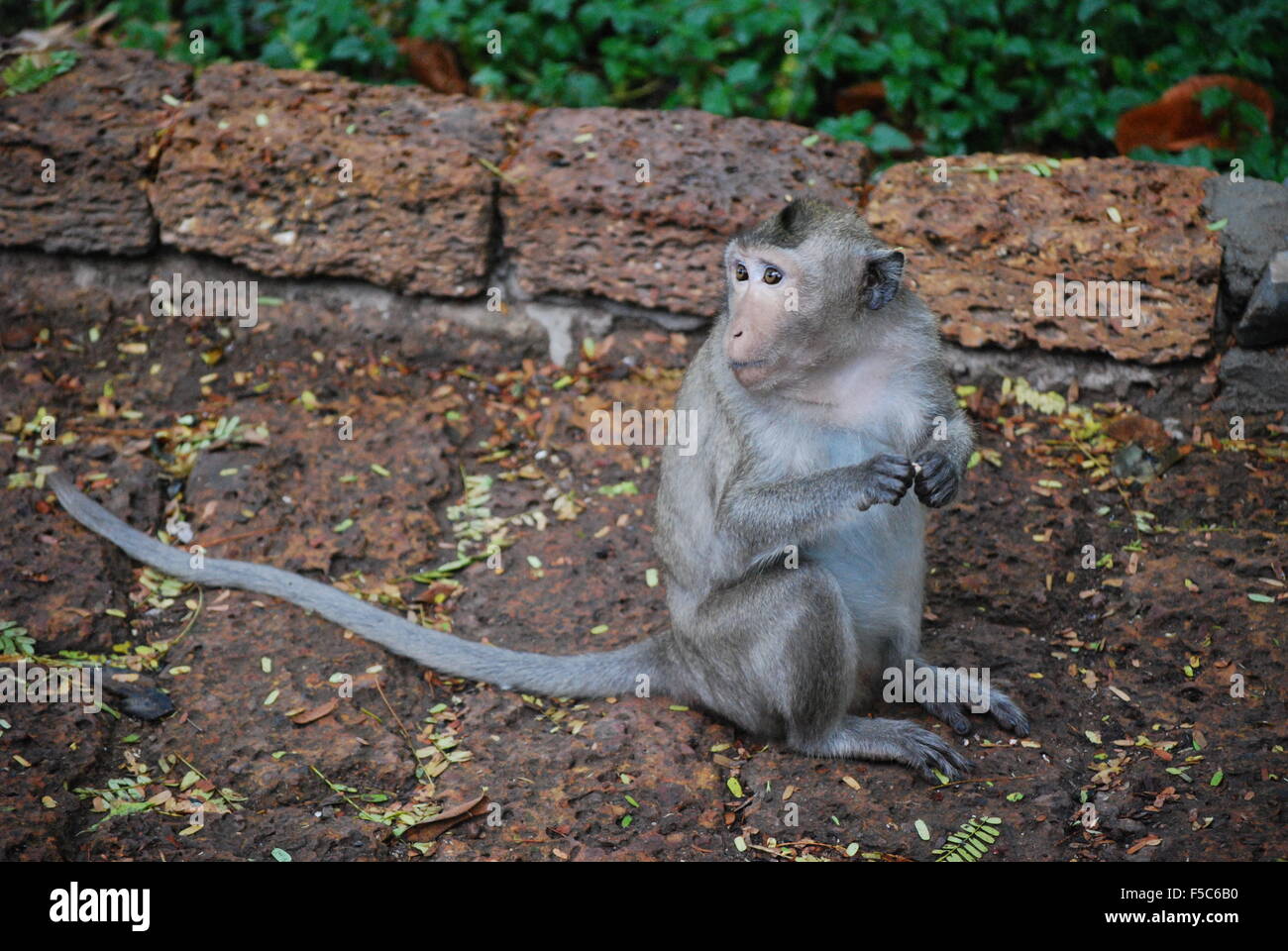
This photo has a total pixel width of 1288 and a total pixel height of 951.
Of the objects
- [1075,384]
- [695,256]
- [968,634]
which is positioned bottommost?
[968,634]

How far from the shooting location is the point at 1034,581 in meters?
5.35

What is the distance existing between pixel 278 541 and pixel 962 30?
4085mm

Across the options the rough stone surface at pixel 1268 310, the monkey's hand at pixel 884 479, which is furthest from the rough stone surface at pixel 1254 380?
the monkey's hand at pixel 884 479

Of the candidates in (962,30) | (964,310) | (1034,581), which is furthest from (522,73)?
(1034,581)

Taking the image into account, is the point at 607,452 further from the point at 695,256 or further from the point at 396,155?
the point at 396,155

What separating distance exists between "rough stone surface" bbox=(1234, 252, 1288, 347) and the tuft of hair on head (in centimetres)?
224

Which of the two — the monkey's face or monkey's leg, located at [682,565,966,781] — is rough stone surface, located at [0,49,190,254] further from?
monkey's leg, located at [682,565,966,781]

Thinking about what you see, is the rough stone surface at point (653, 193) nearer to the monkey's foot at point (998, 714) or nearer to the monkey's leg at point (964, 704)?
the monkey's leg at point (964, 704)

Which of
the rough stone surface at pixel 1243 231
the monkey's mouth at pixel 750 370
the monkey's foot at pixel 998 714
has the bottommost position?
the monkey's foot at pixel 998 714

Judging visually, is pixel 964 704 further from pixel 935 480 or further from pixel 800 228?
pixel 800 228

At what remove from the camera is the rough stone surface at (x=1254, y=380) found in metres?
5.85

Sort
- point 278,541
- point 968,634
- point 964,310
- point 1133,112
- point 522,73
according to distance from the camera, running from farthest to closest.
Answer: point 522,73 → point 1133,112 → point 964,310 → point 278,541 → point 968,634

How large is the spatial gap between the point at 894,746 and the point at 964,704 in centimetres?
42

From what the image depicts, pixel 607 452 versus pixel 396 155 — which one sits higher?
pixel 396 155
